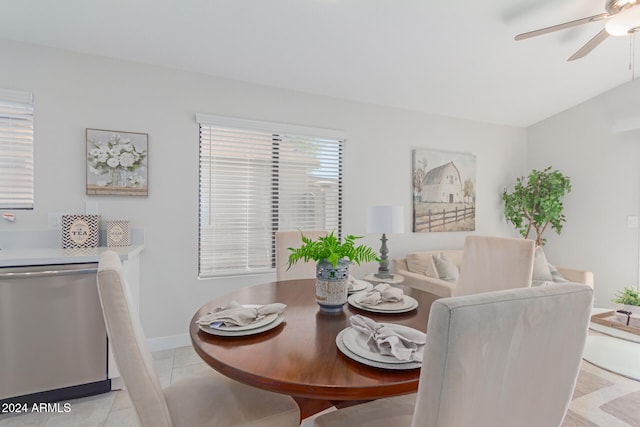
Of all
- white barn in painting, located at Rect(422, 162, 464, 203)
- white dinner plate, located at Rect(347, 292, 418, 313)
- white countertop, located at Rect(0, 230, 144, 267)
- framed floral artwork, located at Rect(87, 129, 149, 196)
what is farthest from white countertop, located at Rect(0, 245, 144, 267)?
white barn in painting, located at Rect(422, 162, 464, 203)

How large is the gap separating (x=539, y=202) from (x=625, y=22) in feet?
8.32

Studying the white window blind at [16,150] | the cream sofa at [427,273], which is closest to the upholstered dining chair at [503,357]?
the cream sofa at [427,273]

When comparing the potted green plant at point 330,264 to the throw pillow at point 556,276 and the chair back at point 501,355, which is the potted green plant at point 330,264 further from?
the throw pillow at point 556,276

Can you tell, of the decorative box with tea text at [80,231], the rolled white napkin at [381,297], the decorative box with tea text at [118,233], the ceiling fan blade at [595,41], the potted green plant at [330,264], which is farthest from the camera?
the decorative box with tea text at [118,233]

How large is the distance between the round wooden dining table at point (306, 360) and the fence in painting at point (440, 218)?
8.38 ft

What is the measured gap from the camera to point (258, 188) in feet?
10.1

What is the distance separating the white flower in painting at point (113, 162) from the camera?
2504 millimetres

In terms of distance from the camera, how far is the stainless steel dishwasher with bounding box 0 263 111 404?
181 cm

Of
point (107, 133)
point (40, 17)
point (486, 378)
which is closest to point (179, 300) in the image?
point (107, 133)

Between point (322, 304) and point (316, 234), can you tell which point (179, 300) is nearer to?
point (316, 234)

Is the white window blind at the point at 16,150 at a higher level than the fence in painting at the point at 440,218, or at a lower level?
higher

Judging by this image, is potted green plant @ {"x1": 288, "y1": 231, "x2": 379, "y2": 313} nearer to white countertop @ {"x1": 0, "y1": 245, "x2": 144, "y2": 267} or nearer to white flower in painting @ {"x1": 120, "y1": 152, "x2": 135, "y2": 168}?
white countertop @ {"x1": 0, "y1": 245, "x2": 144, "y2": 267}

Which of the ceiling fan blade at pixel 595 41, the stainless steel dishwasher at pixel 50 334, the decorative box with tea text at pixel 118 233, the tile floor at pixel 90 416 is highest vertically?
the ceiling fan blade at pixel 595 41

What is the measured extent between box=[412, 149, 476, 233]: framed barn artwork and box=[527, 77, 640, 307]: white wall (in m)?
1.26
